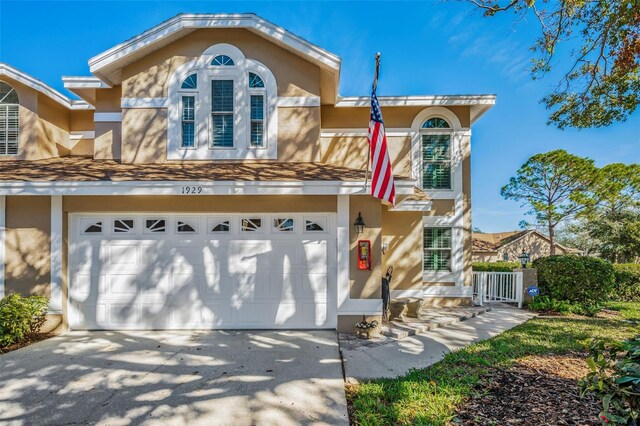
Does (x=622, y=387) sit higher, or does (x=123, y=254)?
(x=123, y=254)

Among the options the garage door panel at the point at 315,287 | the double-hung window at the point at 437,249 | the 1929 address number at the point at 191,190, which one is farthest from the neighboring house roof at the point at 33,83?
the double-hung window at the point at 437,249

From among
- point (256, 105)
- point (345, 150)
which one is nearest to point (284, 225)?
point (256, 105)

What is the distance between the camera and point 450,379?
15.3 ft

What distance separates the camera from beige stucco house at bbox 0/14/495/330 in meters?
7.04

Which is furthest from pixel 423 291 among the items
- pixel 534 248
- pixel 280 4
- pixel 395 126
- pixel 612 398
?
pixel 534 248

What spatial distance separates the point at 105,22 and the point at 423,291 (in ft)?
48.1

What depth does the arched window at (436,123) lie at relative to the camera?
10.5 metres

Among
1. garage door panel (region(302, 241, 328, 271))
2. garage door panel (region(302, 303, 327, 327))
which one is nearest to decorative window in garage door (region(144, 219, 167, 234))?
garage door panel (region(302, 241, 328, 271))

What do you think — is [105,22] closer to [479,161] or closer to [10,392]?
[10,392]

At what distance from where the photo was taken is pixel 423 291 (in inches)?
401

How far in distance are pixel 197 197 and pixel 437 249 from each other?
7368mm

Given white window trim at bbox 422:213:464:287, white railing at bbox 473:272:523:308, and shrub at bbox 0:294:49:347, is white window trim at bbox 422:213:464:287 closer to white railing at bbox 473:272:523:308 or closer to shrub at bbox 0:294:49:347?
white railing at bbox 473:272:523:308

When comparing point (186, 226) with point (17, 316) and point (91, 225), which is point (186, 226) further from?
point (17, 316)

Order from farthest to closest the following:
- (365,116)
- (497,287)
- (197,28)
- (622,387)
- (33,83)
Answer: (497,287), (365,116), (33,83), (197,28), (622,387)
